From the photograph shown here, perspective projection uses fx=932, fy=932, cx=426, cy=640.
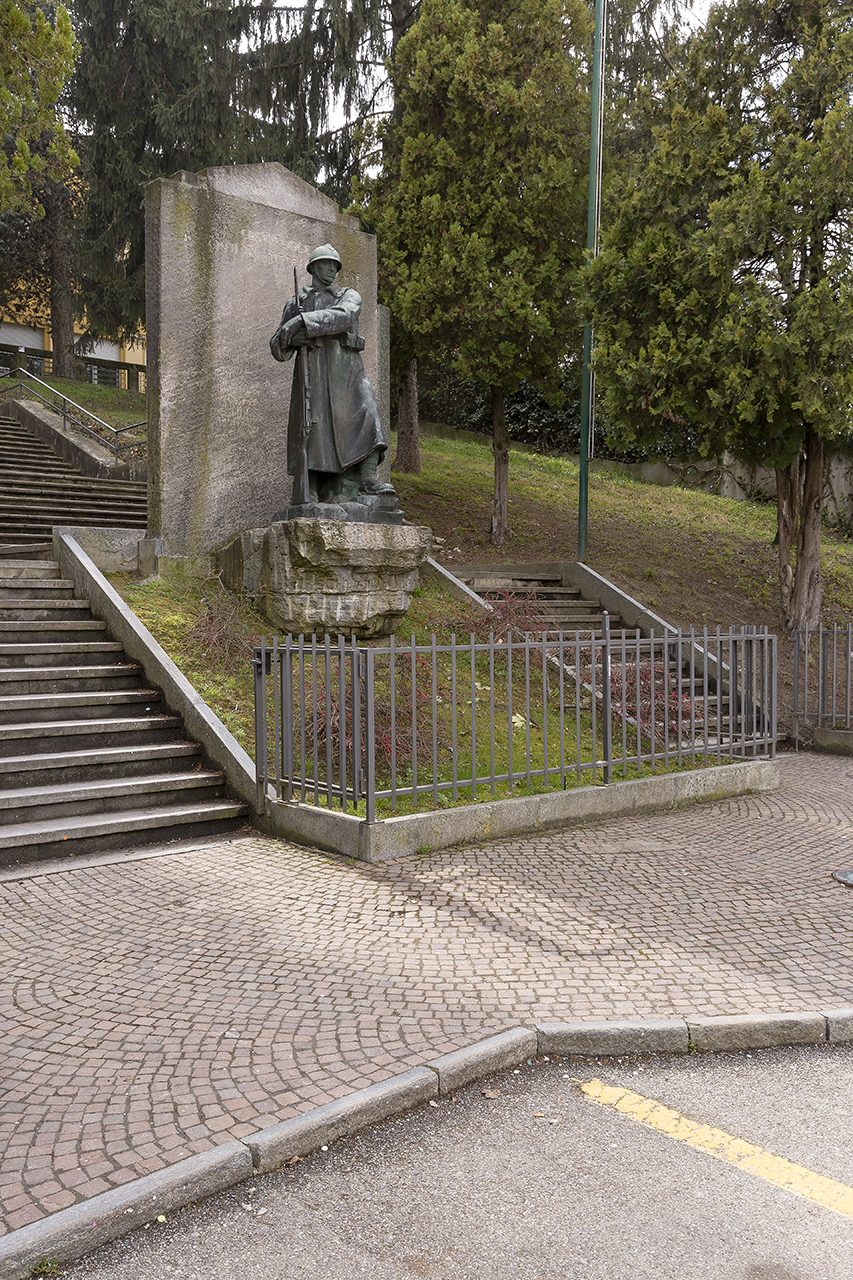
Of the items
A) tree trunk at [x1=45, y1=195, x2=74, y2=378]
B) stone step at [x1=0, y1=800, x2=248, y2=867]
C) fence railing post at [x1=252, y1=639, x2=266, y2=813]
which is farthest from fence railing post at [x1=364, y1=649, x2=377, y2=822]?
tree trunk at [x1=45, y1=195, x2=74, y2=378]

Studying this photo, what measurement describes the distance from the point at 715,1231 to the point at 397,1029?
133 centimetres

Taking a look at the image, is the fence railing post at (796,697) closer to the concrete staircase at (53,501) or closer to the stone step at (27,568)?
the stone step at (27,568)

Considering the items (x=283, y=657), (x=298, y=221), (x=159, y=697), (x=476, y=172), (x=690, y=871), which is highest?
(x=476, y=172)

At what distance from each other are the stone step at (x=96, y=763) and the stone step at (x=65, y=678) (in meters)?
0.81

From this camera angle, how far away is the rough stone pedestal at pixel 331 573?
8.81 metres

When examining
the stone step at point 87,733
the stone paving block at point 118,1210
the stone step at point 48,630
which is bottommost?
the stone paving block at point 118,1210

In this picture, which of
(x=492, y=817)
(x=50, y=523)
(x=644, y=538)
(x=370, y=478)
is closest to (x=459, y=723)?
(x=492, y=817)

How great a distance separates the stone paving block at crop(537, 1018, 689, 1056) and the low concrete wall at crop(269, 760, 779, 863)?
2.20 meters

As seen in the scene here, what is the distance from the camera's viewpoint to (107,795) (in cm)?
623

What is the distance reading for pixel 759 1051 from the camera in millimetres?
3693

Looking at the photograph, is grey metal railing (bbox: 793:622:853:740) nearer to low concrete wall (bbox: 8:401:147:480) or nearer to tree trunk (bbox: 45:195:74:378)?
low concrete wall (bbox: 8:401:147:480)

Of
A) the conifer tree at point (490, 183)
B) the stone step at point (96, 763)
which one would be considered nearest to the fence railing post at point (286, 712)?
the stone step at point (96, 763)

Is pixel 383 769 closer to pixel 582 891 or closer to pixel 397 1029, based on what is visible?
pixel 582 891

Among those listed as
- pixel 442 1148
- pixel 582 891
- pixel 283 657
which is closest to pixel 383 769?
pixel 283 657
